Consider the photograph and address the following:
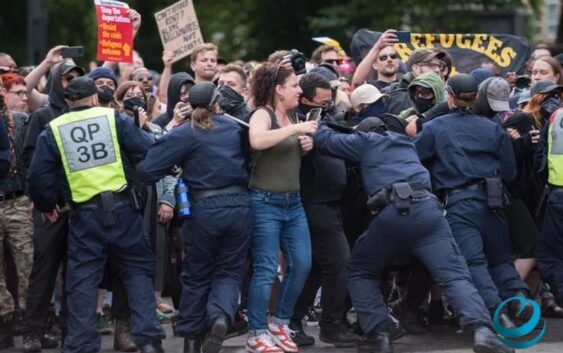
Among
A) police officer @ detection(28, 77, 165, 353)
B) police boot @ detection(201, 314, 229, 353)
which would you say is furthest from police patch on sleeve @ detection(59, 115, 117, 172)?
police boot @ detection(201, 314, 229, 353)

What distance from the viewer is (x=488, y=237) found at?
986cm

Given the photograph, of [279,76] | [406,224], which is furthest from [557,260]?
[279,76]

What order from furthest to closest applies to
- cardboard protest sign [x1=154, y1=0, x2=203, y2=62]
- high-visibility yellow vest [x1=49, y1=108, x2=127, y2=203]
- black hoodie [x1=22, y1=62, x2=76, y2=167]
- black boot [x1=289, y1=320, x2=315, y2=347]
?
cardboard protest sign [x1=154, y1=0, x2=203, y2=62], black boot [x1=289, y1=320, x2=315, y2=347], black hoodie [x1=22, y1=62, x2=76, y2=167], high-visibility yellow vest [x1=49, y1=108, x2=127, y2=203]

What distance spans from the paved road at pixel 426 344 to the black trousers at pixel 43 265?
0.35 meters

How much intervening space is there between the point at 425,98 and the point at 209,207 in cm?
213

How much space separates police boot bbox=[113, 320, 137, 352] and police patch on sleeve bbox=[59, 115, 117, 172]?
1.39 m

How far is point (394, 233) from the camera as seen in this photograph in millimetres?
9117

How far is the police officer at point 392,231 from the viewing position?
29.8ft

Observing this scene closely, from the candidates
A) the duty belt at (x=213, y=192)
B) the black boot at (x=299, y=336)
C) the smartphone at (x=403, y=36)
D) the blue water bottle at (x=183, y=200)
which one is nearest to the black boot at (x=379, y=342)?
the black boot at (x=299, y=336)

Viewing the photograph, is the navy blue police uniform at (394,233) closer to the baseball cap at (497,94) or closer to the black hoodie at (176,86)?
the baseball cap at (497,94)

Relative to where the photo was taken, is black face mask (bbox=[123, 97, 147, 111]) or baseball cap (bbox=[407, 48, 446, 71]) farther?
baseball cap (bbox=[407, 48, 446, 71])

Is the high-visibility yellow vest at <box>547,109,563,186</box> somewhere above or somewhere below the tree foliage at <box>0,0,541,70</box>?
above

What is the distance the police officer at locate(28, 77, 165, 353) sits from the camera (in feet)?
30.0

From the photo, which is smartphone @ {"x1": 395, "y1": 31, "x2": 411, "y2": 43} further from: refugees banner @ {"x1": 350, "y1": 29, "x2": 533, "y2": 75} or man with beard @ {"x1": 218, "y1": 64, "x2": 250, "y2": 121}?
man with beard @ {"x1": 218, "y1": 64, "x2": 250, "y2": 121}
